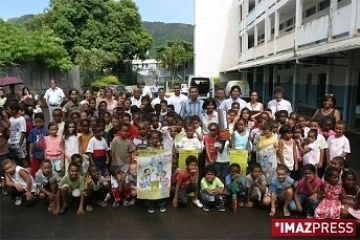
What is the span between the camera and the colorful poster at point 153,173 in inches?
178

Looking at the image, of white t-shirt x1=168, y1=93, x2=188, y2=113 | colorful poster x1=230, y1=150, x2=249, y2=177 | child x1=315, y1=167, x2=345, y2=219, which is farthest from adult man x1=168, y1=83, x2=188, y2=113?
child x1=315, y1=167, x2=345, y2=219

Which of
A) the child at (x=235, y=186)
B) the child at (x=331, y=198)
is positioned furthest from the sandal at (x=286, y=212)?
the child at (x=235, y=186)

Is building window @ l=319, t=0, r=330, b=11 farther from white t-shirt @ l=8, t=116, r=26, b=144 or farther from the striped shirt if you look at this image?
white t-shirt @ l=8, t=116, r=26, b=144

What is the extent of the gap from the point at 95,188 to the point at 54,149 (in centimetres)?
89

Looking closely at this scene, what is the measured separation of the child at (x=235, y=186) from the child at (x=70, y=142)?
88.6 inches

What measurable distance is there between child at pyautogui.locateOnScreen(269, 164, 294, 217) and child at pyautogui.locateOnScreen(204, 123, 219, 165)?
947 mm

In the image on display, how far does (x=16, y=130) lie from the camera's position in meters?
5.71

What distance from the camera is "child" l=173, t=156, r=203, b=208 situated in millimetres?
4746

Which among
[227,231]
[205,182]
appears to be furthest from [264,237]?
[205,182]

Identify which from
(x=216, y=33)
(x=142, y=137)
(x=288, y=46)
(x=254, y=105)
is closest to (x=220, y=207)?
(x=142, y=137)

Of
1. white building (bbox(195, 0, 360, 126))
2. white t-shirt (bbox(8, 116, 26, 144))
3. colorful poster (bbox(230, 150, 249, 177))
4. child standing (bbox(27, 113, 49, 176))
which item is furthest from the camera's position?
white building (bbox(195, 0, 360, 126))

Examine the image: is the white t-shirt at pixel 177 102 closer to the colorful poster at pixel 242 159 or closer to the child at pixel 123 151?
the child at pixel 123 151

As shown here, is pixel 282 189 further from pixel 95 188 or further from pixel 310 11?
pixel 310 11

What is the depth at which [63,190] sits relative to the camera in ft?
15.0
